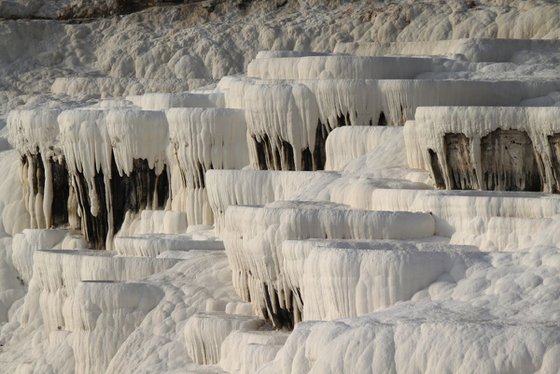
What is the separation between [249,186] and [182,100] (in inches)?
169

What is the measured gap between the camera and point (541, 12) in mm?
28625

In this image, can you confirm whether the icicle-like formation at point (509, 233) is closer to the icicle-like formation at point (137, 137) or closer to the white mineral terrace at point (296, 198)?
the white mineral terrace at point (296, 198)

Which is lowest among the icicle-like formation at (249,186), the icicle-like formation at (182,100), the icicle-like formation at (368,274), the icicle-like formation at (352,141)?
the icicle-like formation at (368,274)

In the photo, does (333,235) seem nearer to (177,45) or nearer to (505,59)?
(505,59)

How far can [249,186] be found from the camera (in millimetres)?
21797

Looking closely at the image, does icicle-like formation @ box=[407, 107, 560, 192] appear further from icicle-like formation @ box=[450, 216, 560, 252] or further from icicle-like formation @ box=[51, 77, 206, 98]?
icicle-like formation @ box=[51, 77, 206, 98]

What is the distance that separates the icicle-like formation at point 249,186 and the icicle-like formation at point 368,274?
4705mm

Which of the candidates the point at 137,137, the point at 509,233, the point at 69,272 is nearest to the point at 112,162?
the point at 137,137

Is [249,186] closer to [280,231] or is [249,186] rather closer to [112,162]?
[280,231]

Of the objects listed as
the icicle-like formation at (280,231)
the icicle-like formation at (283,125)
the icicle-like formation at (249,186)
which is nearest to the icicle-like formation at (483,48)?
the icicle-like formation at (283,125)

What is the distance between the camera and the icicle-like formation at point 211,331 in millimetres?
18891

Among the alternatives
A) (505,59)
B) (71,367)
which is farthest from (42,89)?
(71,367)

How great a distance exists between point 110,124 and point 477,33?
20.9 feet

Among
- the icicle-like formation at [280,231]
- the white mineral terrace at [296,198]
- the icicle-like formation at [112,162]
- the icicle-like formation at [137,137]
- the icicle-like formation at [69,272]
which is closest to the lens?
the white mineral terrace at [296,198]
